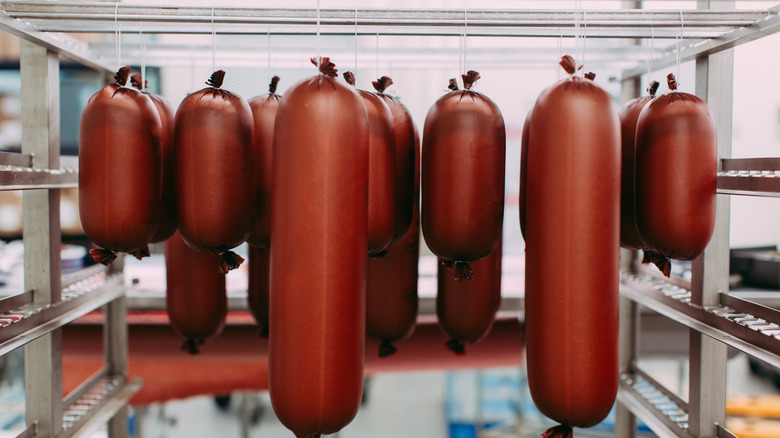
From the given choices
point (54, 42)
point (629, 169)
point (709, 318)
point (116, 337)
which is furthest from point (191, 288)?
point (709, 318)

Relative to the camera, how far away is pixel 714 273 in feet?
3.91

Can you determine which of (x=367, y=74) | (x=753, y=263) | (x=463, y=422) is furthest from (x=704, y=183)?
(x=463, y=422)

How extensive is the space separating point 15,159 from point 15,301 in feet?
1.02

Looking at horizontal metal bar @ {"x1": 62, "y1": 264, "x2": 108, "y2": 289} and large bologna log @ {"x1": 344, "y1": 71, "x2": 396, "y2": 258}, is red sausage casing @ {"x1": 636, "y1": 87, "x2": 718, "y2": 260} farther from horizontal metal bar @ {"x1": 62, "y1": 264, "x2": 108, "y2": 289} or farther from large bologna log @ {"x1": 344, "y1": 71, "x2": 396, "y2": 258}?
horizontal metal bar @ {"x1": 62, "y1": 264, "x2": 108, "y2": 289}

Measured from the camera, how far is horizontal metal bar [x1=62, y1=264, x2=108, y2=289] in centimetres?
141

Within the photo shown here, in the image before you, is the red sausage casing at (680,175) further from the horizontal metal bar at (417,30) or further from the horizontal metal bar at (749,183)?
the horizontal metal bar at (417,30)

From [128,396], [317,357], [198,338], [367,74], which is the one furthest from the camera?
[367,74]

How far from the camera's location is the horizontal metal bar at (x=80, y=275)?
55.6 inches

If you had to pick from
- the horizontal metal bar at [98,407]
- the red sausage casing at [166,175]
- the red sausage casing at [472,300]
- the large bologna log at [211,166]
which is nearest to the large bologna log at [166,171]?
the red sausage casing at [166,175]

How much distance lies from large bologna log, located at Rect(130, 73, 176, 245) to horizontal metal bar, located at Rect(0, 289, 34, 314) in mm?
297

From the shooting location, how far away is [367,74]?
134 inches

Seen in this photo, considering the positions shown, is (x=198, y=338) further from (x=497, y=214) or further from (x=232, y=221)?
(x=497, y=214)

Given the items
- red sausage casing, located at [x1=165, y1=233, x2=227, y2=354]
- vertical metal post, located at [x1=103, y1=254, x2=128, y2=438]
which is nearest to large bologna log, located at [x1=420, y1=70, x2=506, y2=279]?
red sausage casing, located at [x1=165, y1=233, x2=227, y2=354]

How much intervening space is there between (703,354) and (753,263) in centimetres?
151
